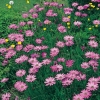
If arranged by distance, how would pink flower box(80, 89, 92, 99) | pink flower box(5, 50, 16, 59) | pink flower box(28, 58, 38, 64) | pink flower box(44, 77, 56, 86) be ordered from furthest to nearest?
pink flower box(5, 50, 16, 59) < pink flower box(28, 58, 38, 64) < pink flower box(44, 77, 56, 86) < pink flower box(80, 89, 92, 99)

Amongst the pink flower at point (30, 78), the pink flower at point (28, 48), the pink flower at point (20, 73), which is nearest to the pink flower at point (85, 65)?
the pink flower at point (30, 78)

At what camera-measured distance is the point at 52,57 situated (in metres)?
4.63

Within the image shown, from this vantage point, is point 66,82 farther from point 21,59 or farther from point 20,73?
point 21,59

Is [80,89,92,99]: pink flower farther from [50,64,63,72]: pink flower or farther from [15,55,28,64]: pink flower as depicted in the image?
[15,55,28,64]: pink flower

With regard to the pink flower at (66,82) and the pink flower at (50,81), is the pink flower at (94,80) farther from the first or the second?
the pink flower at (50,81)

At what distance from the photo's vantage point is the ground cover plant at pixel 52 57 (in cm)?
404

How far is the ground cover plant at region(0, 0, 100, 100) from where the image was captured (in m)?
4.04

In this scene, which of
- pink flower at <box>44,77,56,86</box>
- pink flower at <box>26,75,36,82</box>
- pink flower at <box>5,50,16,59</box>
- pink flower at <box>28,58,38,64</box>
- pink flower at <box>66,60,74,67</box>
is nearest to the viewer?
pink flower at <box>44,77,56,86</box>

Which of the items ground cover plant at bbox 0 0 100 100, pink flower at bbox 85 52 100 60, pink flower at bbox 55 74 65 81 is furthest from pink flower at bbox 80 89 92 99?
pink flower at bbox 85 52 100 60

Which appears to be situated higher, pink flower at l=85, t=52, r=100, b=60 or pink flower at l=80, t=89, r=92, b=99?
pink flower at l=85, t=52, r=100, b=60

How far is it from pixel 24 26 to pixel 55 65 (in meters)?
1.79

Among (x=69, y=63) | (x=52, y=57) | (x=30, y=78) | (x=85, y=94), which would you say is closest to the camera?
(x=85, y=94)

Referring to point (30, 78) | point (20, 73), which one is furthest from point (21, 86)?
point (20, 73)

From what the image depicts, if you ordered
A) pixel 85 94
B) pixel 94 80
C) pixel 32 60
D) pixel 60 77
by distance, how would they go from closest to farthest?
pixel 85 94 → pixel 94 80 → pixel 60 77 → pixel 32 60
